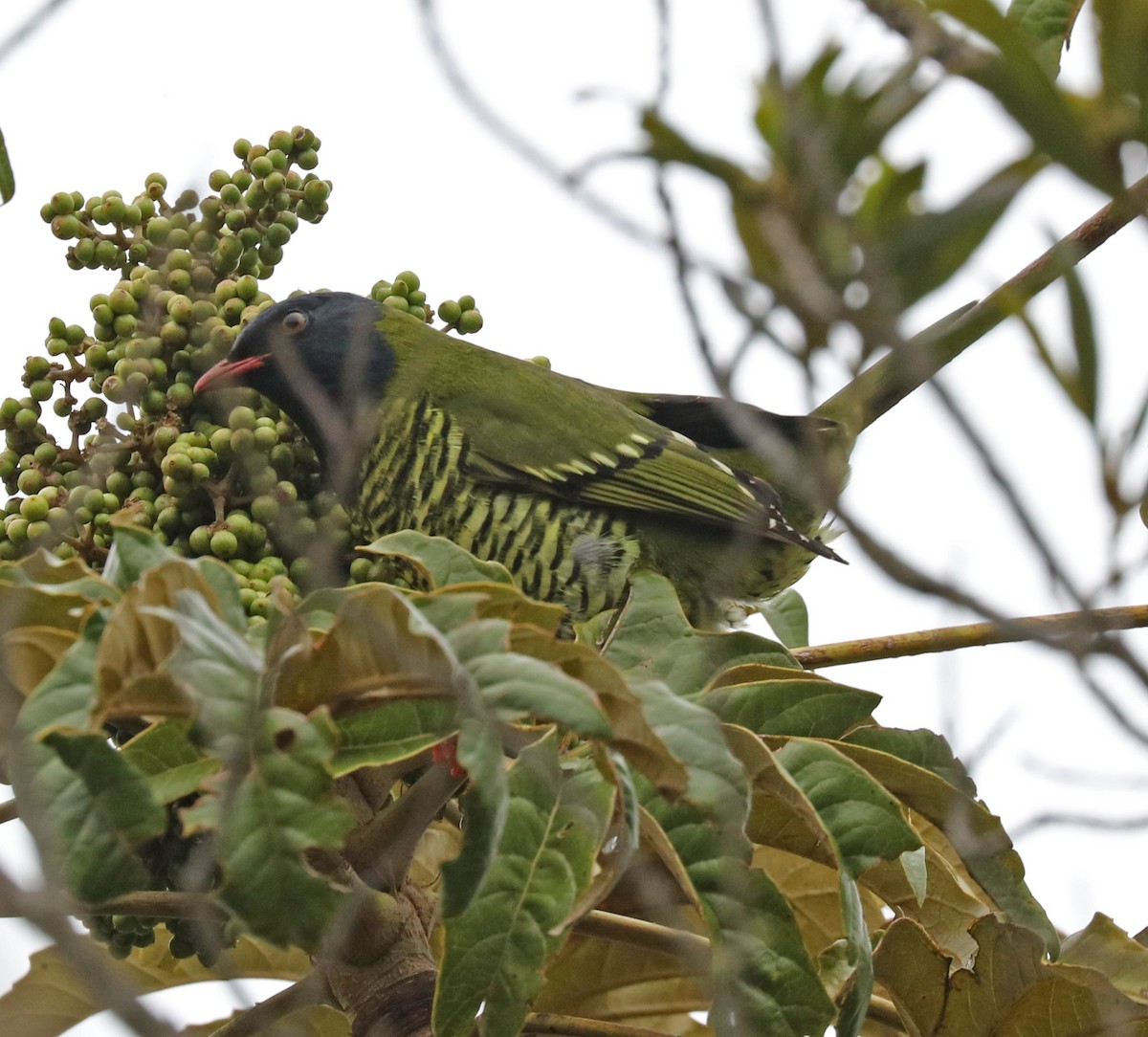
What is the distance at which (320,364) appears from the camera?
3061mm

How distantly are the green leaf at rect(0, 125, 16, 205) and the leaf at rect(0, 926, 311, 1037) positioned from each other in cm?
96

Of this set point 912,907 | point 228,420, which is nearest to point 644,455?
point 228,420

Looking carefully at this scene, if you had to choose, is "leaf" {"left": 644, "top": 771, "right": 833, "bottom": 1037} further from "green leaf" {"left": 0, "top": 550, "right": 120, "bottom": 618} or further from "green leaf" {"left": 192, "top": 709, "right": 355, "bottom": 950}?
"green leaf" {"left": 0, "top": 550, "right": 120, "bottom": 618}

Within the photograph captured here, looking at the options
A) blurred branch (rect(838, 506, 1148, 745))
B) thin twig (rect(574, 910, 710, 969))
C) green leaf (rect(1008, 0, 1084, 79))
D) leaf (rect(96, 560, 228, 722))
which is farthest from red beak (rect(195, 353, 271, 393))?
blurred branch (rect(838, 506, 1148, 745))

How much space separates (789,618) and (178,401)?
95cm

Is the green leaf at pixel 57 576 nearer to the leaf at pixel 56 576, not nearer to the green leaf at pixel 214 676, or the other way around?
the leaf at pixel 56 576

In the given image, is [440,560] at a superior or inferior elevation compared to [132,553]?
superior

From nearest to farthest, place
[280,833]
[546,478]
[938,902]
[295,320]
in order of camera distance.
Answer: [280,833] < [938,902] < [295,320] < [546,478]

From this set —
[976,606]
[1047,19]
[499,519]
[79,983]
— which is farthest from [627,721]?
[499,519]

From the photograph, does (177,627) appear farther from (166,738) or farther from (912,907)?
(912,907)

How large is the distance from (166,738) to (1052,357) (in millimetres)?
869

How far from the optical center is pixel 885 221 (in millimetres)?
914

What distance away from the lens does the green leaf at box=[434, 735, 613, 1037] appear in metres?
1.38

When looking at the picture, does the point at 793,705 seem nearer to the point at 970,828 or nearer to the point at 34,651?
the point at 970,828
